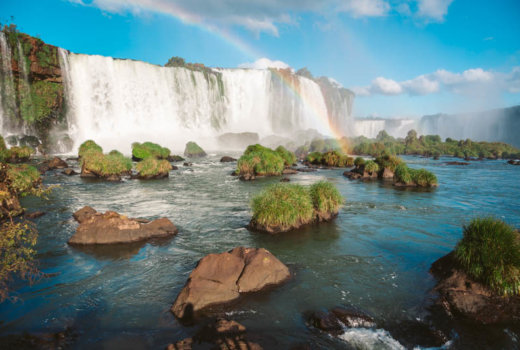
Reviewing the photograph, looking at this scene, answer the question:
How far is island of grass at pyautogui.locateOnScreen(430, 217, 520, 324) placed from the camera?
652cm

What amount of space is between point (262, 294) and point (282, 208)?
5515 millimetres

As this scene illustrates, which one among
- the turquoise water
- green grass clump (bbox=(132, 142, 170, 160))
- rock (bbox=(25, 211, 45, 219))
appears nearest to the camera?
the turquoise water

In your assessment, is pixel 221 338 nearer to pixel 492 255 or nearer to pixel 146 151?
pixel 492 255

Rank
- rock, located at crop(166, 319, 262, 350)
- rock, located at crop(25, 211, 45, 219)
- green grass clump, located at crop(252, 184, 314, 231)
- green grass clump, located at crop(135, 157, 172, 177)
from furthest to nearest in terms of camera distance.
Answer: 1. green grass clump, located at crop(135, 157, 172, 177)
2. rock, located at crop(25, 211, 45, 219)
3. green grass clump, located at crop(252, 184, 314, 231)
4. rock, located at crop(166, 319, 262, 350)

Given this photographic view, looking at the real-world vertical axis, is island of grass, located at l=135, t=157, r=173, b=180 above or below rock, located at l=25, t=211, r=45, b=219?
above

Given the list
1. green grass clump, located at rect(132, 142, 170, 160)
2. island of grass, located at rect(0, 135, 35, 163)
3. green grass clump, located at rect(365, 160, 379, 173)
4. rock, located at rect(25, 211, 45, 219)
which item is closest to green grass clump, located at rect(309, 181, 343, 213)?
rock, located at rect(25, 211, 45, 219)

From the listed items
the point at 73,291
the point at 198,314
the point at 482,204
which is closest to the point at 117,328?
the point at 198,314

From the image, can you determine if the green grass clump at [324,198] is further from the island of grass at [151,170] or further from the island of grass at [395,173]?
the island of grass at [151,170]

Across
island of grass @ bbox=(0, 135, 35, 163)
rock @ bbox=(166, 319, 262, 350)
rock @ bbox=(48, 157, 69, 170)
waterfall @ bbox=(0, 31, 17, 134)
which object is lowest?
rock @ bbox=(166, 319, 262, 350)

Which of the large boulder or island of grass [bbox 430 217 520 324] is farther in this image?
the large boulder

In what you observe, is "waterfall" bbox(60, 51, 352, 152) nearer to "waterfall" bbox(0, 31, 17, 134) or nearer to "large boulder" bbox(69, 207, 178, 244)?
"waterfall" bbox(0, 31, 17, 134)

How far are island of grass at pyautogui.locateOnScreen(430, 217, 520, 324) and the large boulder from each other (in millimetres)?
10035

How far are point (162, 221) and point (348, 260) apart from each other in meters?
7.87

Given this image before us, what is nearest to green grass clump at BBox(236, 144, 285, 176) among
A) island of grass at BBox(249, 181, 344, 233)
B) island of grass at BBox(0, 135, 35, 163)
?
island of grass at BBox(249, 181, 344, 233)
